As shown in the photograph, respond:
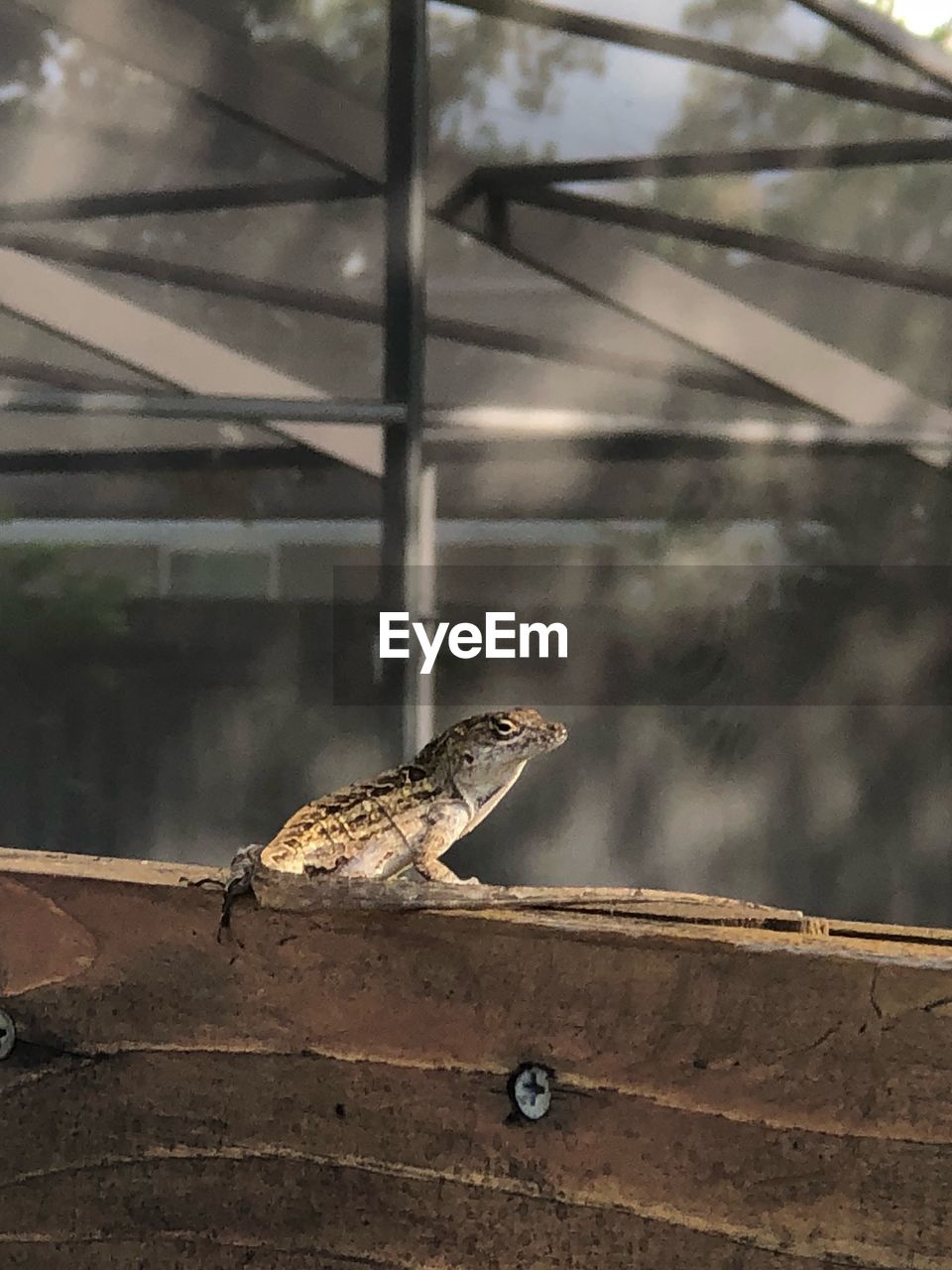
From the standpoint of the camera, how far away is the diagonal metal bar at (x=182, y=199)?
5.83ft

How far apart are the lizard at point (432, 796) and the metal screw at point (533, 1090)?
0.35m

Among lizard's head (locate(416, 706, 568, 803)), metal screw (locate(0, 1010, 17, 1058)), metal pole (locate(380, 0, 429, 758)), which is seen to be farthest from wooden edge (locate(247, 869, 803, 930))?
metal pole (locate(380, 0, 429, 758))

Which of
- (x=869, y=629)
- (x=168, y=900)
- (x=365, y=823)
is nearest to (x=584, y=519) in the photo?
(x=869, y=629)

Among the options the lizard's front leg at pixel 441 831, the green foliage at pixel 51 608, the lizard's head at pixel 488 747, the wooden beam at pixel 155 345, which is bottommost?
the lizard's front leg at pixel 441 831

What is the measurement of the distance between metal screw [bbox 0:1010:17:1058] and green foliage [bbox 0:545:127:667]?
1.18 m

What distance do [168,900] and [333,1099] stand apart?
0.15 m

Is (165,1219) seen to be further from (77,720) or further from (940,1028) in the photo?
(77,720)

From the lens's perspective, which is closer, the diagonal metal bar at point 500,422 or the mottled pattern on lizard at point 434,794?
the mottled pattern on lizard at point 434,794

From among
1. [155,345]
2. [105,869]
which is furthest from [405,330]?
[105,869]

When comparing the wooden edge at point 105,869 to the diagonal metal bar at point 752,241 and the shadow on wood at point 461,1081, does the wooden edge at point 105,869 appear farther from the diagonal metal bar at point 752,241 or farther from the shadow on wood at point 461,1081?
the diagonal metal bar at point 752,241

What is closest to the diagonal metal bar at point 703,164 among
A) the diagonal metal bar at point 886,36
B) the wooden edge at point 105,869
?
the diagonal metal bar at point 886,36

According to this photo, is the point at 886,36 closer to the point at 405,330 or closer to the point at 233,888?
the point at 405,330

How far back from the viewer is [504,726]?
3.24 feet

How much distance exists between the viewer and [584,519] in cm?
177
